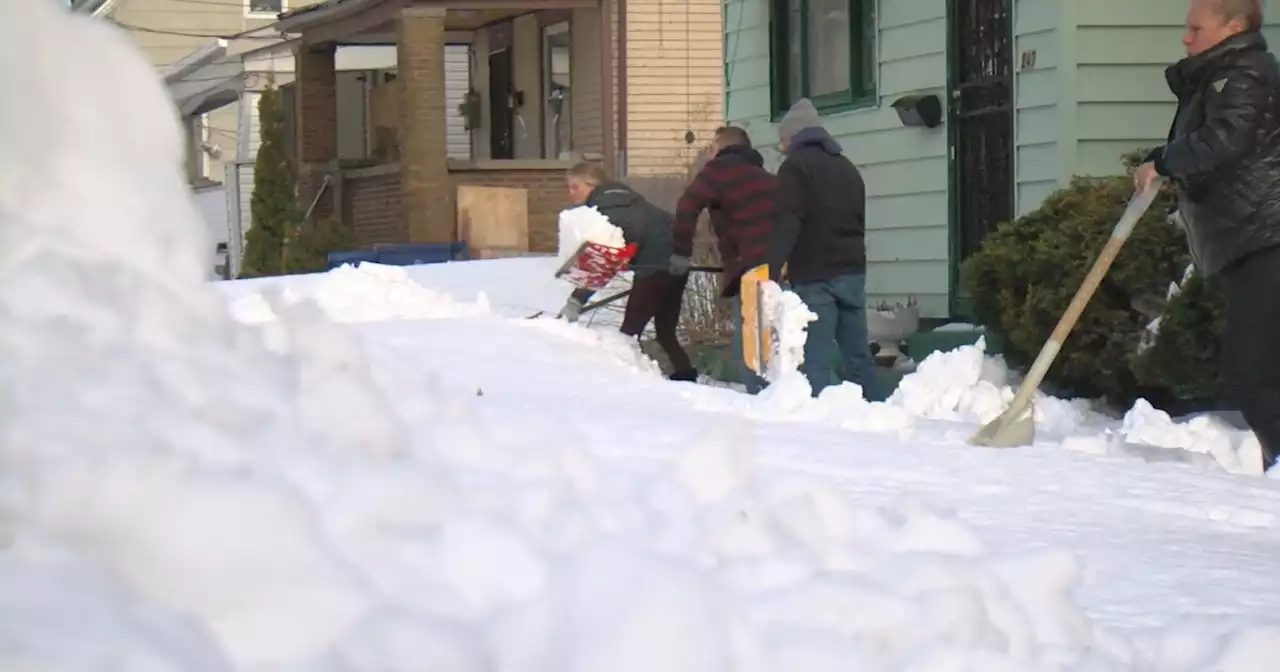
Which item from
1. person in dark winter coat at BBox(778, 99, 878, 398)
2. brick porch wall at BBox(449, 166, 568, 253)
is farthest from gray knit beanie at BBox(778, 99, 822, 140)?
brick porch wall at BBox(449, 166, 568, 253)

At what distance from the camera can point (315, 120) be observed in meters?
24.0

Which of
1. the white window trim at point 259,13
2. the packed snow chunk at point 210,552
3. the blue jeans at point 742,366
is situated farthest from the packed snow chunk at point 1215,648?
the white window trim at point 259,13

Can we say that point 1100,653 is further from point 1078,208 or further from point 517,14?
point 517,14

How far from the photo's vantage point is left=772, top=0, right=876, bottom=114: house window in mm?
11195

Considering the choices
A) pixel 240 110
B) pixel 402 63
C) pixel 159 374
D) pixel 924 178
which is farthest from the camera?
pixel 240 110

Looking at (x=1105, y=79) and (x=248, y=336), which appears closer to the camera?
(x=248, y=336)

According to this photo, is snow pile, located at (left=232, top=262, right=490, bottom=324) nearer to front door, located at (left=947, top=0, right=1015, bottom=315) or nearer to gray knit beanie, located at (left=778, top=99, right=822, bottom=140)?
gray knit beanie, located at (left=778, top=99, right=822, bottom=140)

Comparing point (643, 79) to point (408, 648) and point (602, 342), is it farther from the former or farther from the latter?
point (408, 648)

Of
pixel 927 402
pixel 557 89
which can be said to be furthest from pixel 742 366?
pixel 557 89

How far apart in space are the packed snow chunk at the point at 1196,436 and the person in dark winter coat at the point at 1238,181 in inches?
11.2

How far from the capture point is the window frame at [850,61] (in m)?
11.1

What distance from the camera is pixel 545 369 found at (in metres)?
7.08

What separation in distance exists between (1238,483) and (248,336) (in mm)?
3239

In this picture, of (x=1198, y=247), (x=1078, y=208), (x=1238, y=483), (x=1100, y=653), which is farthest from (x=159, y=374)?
(x=1078, y=208)
